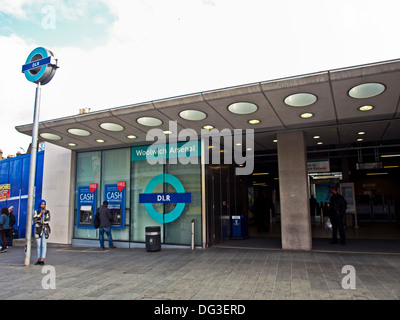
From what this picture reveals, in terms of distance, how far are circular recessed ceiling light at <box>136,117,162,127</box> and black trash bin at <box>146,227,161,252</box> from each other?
3240 millimetres

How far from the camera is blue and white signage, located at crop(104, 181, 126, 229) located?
10.6 metres

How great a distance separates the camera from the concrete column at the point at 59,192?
37.5ft

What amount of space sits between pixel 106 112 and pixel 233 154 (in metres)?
6.01

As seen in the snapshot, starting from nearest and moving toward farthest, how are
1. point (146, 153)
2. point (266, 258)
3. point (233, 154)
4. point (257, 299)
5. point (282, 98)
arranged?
point (257, 299)
point (282, 98)
point (266, 258)
point (146, 153)
point (233, 154)

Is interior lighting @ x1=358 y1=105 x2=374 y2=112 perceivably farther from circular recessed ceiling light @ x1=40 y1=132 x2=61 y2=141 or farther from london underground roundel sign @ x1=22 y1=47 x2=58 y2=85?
circular recessed ceiling light @ x1=40 y1=132 x2=61 y2=141

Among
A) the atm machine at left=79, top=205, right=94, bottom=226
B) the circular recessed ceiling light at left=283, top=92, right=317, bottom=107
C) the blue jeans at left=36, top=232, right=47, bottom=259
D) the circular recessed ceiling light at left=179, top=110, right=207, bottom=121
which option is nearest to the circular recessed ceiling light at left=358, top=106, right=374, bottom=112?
the circular recessed ceiling light at left=283, top=92, right=317, bottom=107

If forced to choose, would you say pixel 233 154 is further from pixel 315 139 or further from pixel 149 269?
pixel 149 269

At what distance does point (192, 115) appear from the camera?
24.4ft

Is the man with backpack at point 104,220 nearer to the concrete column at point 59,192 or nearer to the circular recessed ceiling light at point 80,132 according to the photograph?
the concrete column at point 59,192

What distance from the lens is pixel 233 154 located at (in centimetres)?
1206

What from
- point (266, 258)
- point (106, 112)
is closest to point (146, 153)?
Answer: point (106, 112)

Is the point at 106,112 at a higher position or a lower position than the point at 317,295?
higher

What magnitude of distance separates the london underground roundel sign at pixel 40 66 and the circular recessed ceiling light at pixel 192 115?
368 centimetres

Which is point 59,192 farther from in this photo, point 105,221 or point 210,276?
point 210,276
